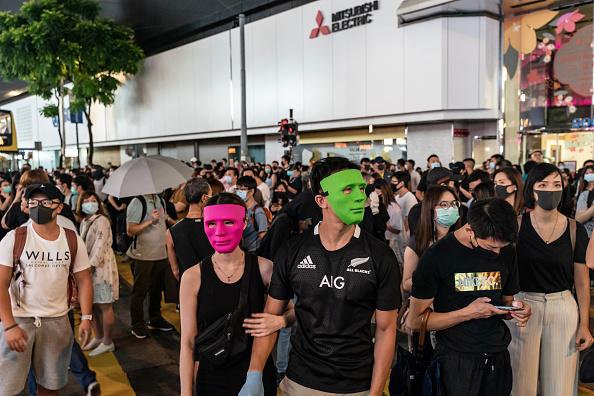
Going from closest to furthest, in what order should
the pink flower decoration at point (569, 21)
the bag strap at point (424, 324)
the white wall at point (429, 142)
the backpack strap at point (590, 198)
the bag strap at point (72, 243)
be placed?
1. the bag strap at point (424, 324)
2. the bag strap at point (72, 243)
3. the backpack strap at point (590, 198)
4. the pink flower decoration at point (569, 21)
5. the white wall at point (429, 142)

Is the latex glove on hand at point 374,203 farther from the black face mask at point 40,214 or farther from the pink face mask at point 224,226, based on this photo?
the black face mask at point 40,214

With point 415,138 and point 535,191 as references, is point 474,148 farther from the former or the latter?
point 535,191

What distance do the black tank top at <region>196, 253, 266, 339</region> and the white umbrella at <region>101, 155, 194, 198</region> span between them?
3.38 metres

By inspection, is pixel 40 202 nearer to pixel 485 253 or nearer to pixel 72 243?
pixel 72 243

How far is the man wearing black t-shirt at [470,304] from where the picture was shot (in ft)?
9.46

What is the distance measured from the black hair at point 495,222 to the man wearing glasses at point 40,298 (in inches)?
111

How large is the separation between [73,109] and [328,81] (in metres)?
17.2

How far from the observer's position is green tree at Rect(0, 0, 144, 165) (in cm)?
2756

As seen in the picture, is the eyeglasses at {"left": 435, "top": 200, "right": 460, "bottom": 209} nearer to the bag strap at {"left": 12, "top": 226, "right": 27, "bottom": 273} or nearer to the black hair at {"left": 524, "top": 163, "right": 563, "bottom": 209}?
the black hair at {"left": 524, "top": 163, "right": 563, "bottom": 209}

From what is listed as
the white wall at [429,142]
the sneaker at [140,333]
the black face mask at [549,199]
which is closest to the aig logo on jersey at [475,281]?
the black face mask at [549,199]

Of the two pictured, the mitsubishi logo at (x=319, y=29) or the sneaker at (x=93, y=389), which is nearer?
the sneaker at (x=93, y=389)

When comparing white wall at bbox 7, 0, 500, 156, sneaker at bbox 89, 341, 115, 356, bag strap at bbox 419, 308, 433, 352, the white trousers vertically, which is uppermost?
white wall at bbox 7, 0, 500, 156

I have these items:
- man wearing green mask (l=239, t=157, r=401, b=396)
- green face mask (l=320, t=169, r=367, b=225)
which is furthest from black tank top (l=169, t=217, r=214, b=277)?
green face mask (l=320, t=169, r=367, b=225)

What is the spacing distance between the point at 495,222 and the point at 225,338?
1.57 metres
